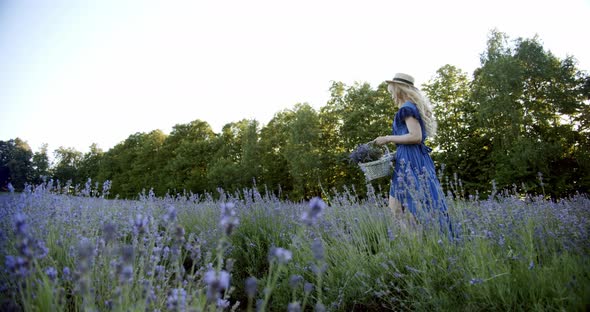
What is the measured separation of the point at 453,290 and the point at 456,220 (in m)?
0.92

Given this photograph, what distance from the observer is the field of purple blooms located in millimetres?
1108

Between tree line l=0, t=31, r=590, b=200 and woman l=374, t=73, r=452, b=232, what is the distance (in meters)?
5.93

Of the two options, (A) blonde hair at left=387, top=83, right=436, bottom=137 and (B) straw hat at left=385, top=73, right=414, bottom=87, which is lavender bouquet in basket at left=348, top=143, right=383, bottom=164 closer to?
(A) blonde hair at left=387, top=83, right=436, bottom=137

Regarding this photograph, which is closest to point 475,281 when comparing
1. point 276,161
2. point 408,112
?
point 408,112

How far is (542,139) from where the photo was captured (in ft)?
42.5

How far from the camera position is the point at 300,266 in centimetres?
255

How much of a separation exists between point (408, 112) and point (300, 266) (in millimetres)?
1731

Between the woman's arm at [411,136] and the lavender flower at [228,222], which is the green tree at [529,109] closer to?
the woman's arm at [411,136]

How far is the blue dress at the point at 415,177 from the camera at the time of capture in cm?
270

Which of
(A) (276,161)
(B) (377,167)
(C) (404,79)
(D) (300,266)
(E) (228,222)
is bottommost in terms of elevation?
(D) (300,266)

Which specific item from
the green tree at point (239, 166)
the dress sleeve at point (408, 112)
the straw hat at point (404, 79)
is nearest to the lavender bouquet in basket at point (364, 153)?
the dress sleeve at point (408, 112)

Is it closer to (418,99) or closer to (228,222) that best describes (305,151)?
(418,99)

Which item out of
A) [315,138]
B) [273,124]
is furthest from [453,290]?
[273,124]

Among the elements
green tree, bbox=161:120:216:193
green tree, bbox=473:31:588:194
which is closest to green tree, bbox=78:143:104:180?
green tree, bbox=161:120:216:193
